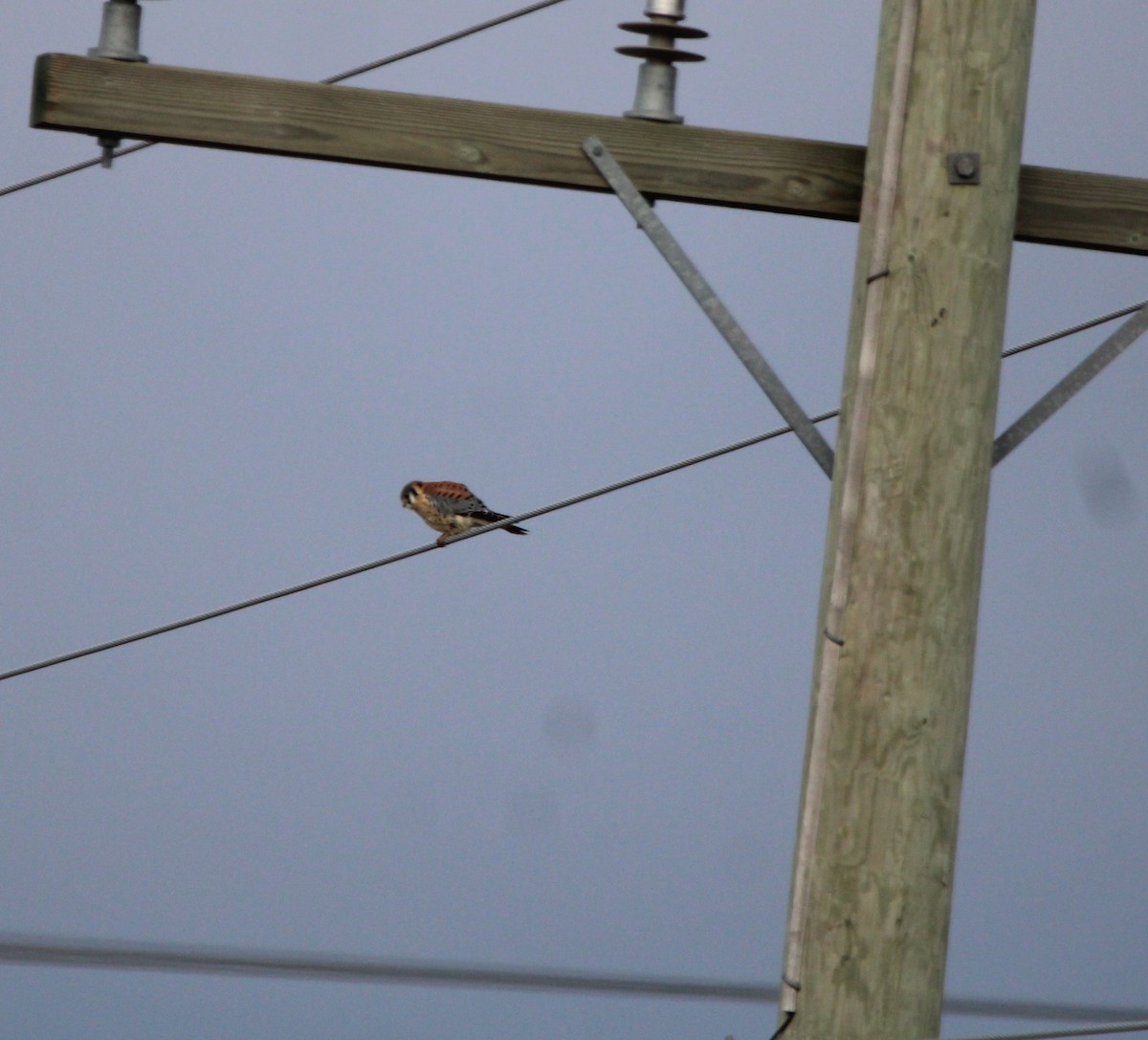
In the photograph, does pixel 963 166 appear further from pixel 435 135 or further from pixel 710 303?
pixel 435 135

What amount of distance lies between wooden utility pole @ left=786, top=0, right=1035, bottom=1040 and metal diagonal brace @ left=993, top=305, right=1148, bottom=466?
250 mm

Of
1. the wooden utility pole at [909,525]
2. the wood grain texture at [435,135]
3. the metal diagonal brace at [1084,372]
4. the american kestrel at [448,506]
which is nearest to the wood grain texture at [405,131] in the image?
the wood grain texture at [435,135]

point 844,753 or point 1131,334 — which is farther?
point 1131,334

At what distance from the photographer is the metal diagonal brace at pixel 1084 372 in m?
4.12

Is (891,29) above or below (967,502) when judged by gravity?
above

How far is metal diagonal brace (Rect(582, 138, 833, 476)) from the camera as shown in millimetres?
4020

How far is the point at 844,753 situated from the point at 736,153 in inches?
52.8

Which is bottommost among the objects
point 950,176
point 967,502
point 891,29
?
point 967,502

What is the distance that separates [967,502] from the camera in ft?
12.7

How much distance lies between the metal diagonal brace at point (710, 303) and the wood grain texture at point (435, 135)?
4 cm

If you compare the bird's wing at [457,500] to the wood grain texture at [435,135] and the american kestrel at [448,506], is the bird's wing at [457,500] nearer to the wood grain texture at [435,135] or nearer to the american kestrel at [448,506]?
the american kestrel at [448,506]

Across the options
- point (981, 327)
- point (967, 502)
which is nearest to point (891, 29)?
point (981, 327)

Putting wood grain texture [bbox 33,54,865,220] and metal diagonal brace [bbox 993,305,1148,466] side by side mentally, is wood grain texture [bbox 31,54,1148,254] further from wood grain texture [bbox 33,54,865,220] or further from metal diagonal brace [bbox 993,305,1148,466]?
metal diagonal brace [bbox 993,305,1148,466]

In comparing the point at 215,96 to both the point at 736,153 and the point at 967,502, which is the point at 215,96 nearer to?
the point at 736,153
